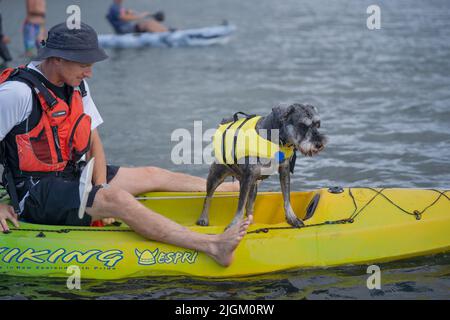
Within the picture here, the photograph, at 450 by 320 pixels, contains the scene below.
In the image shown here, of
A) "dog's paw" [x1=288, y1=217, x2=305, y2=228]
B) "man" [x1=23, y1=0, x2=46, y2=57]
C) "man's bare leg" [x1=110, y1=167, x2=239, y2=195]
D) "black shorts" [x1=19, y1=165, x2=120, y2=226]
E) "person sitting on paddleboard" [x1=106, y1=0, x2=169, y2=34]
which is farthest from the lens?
"person sitting on paddleboard" [x1=106, y1=0, x2=169, y2=34]

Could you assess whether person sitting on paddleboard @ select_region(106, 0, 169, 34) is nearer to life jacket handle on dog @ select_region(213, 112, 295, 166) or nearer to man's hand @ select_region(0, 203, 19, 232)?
man's hand @ select_region(0, 203, 19, 232)

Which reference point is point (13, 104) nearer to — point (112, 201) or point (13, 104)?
point (13, 104)

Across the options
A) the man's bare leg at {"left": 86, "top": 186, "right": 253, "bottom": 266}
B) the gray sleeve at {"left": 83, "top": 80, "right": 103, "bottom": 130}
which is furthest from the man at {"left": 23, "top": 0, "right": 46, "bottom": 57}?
the man's bare leg at {"left": 86, "top": 186, "right": 253, "bottom": 266}

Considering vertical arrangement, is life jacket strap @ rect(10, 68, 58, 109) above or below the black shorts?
above

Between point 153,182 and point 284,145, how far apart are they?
1.34m

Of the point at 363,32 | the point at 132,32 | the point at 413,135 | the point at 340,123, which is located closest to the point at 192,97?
the point at 340,123

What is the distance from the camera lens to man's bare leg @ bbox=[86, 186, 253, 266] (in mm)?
5266

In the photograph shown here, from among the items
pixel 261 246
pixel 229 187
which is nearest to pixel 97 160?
pixel 229 187

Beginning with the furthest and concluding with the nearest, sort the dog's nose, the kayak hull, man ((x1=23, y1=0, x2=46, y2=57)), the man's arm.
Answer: the kayak hull, man ((x1=23, y1=0, x2=46, y2=57)), the man's arm, the dog's nose

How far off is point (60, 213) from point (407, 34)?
12.7 m

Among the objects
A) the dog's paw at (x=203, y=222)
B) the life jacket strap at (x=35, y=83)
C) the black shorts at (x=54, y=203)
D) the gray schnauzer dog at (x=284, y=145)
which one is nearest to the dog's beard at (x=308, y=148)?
the gray schnauzer dog at (x=284, y=145)

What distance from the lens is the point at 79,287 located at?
18.0ft

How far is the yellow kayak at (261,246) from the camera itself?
17.8 ft

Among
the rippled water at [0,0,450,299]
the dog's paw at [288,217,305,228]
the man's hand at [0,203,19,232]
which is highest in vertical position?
the man's hand at [0,203,19,232]
